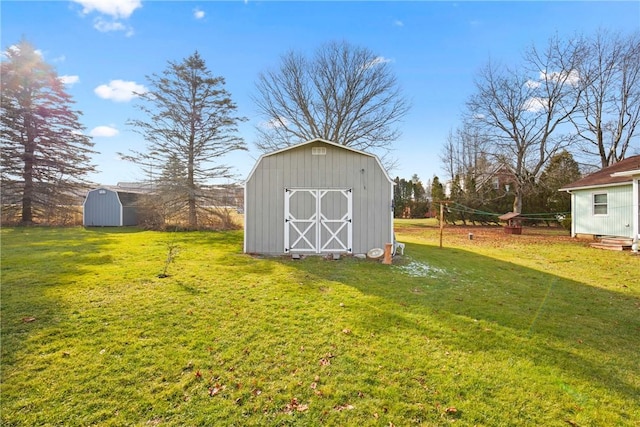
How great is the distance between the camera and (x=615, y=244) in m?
11.0

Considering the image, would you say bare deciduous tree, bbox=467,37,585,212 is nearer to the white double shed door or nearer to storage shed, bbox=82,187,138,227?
the white double shed door

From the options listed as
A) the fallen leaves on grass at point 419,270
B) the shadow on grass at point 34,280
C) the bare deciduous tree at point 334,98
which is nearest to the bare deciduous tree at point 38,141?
the shadow on grass at point 34,280

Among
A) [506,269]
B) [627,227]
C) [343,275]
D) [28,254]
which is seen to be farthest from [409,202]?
[28,254]

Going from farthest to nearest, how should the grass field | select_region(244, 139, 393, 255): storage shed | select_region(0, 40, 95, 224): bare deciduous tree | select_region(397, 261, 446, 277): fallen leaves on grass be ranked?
select_region(0, 40, 95, 224): bare deciduous tree
select_region(244, 139, 393, 255): storage shed
select_region(397, 261, 446, 277): fallen leaves on grass
the grass field

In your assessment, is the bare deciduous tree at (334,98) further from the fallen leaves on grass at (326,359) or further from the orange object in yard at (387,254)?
the fallen leaves on grass at (326,359)

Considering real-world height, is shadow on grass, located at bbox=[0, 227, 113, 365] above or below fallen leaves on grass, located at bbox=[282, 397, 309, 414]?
above

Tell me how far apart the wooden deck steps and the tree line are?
28.8ft

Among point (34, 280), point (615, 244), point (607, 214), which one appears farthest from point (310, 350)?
point (607, 214)

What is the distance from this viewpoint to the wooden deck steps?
1080 cm

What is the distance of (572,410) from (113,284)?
263 inches

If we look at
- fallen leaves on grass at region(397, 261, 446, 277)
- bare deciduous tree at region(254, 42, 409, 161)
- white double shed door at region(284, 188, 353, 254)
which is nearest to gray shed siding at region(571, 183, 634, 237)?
fallen leaves on grass at region(397, 261, 446, 277)

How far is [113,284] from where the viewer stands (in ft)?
17.8

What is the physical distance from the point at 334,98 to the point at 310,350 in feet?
62.8

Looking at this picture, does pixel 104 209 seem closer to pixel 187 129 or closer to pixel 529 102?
pixel 187 129
